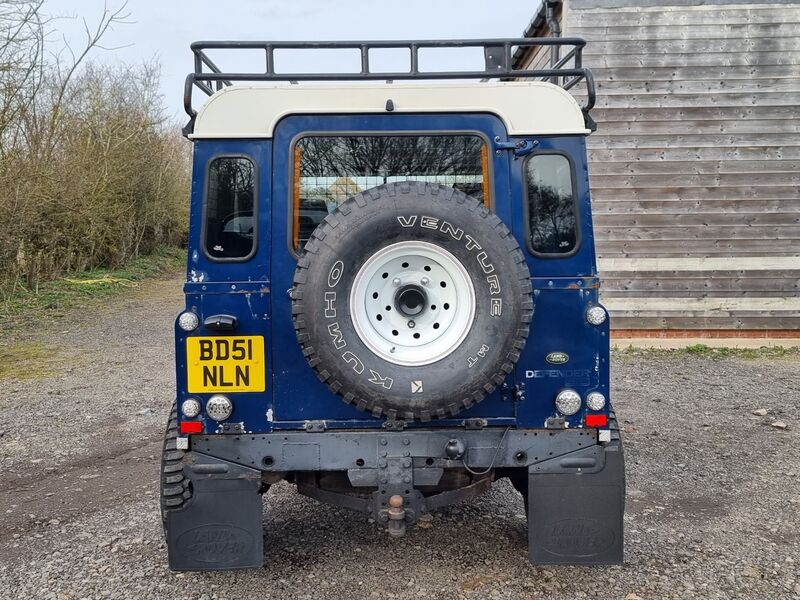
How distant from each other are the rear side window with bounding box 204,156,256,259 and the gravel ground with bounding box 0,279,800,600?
170cm

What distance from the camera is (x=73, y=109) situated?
1845 cm

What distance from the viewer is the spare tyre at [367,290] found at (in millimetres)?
2984

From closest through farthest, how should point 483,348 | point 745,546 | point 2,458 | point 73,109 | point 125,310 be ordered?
point 483,348 < point 745,546 < point 2,458 < point 125,310 < point 73,109

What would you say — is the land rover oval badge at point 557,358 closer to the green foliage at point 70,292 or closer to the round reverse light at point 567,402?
the round reverse light at point 567,402

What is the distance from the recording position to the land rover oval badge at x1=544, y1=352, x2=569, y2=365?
333 centimetres

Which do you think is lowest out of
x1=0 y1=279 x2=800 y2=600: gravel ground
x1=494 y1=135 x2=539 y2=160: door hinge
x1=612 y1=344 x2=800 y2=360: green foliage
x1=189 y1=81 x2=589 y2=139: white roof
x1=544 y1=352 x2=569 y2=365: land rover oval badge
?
x1=0 y1=279 x2=800 y2=600: gravel ground

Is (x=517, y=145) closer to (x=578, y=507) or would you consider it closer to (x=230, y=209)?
(x=230, y=209)

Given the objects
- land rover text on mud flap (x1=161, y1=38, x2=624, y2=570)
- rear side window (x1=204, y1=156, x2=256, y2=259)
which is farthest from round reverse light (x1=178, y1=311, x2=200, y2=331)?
rear side window (x1=204, y1=156, x2=256, y2=259)

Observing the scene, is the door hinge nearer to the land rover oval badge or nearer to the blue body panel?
the blue body panel

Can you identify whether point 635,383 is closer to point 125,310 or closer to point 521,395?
point 521,395

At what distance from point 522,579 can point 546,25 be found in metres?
9.12

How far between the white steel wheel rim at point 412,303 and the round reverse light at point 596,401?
0.76 meters

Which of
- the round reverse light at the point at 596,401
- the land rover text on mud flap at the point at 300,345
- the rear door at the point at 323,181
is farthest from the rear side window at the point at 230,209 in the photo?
the round reverse light at the point at 596,401

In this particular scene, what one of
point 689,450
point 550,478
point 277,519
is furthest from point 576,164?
point 689,450
